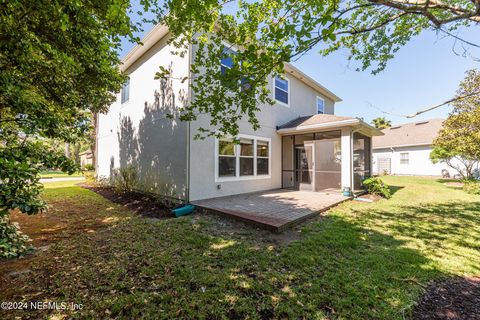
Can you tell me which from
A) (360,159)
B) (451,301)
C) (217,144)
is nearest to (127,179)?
(217,144)

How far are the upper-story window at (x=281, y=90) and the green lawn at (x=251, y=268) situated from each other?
737 centimetres

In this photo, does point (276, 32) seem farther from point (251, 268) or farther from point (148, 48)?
point (148, 48)

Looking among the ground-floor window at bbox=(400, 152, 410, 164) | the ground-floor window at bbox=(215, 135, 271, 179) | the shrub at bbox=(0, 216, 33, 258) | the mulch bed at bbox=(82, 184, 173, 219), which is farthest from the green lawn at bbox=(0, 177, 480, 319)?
the ground-floor window at bbox=(400, 152, 410, 164)

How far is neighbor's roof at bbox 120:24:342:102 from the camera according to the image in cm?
765

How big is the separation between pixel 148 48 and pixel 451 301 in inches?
445

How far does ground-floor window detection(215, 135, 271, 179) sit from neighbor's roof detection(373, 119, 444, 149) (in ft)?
58.7

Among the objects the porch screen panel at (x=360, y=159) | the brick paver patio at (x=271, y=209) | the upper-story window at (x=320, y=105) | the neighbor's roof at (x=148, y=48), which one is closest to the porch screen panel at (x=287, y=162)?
the porch screen panel at (x=360, y=159)

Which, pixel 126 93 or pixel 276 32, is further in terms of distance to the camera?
pixel 126 93

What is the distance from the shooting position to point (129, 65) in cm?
1045

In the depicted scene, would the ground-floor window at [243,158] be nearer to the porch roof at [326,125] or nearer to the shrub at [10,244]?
the porch roof at [326,125]

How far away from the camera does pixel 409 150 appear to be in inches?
779

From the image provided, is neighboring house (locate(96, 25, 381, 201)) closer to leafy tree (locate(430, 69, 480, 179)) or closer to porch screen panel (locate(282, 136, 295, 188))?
porch screen panel (locate(282, 136, 295, 188))

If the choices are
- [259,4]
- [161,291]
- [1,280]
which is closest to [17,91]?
[1,280]

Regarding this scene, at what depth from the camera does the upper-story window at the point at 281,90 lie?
10509 mm
